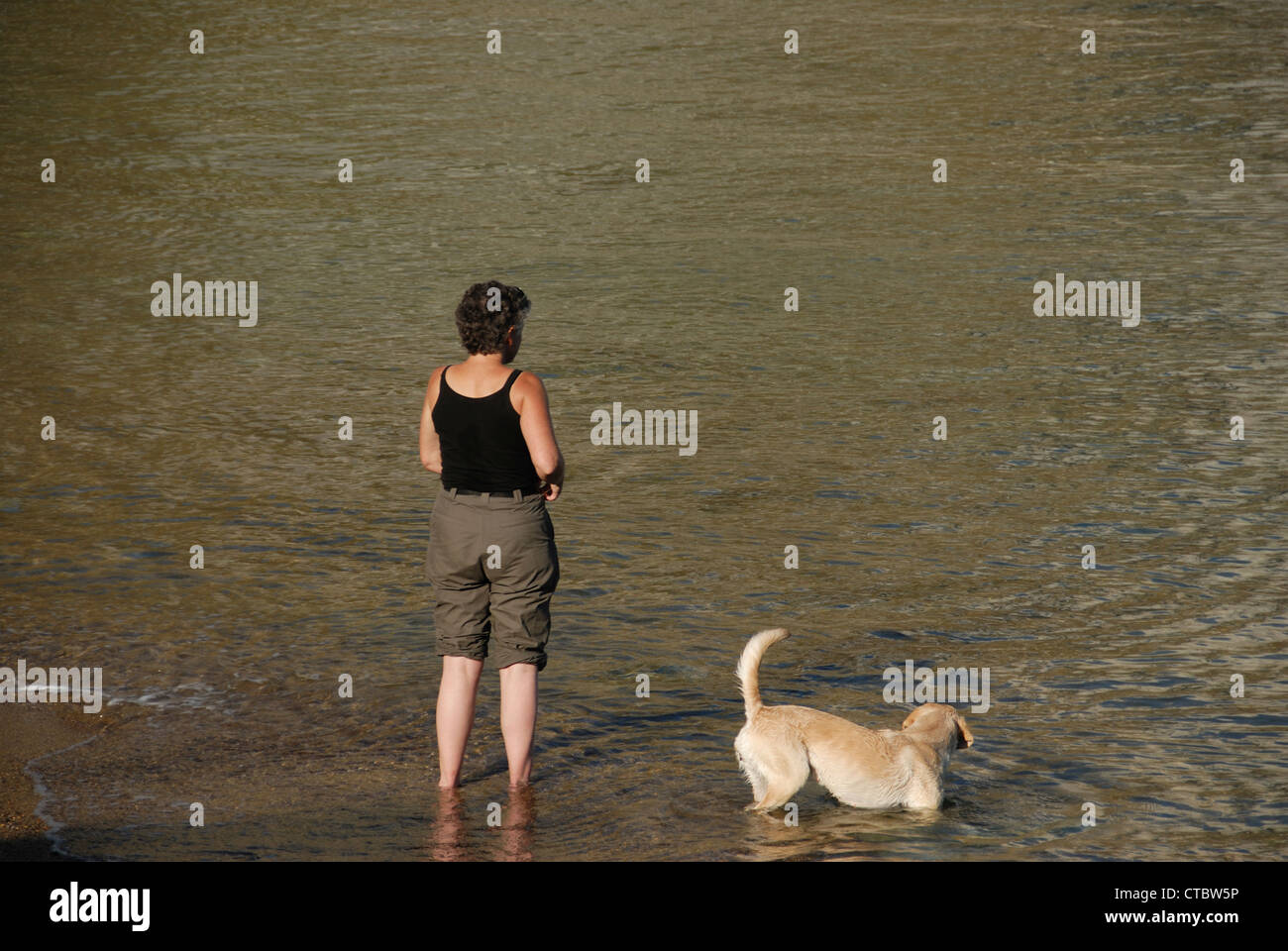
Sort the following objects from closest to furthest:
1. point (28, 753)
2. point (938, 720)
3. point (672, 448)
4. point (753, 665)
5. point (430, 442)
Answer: point (753, 665) < point (430, 442) < point (938, 720) < point (28, 753) < point (672, 448)

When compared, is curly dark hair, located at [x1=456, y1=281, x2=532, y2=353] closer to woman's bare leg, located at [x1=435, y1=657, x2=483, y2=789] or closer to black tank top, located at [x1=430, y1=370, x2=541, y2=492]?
black tank top, located at [x1=430, y1=370, x2=541, y2=492]

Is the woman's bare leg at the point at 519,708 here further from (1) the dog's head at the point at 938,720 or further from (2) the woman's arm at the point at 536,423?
(1) the dog's head at the point at 938,720

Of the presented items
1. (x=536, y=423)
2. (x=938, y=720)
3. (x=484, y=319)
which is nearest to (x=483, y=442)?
(x=536, y=423)

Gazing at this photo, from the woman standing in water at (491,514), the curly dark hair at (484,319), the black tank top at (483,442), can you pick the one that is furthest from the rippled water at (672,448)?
the curly dark hair at (484,319)

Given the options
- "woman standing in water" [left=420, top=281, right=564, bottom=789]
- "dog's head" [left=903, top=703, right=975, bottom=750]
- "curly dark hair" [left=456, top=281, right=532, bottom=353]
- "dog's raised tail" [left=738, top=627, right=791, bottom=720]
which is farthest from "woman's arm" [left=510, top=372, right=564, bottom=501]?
"dog's head" [left=903, top=703, right=975, bottom=750]

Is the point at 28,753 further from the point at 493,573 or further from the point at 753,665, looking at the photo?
the point at 753,665

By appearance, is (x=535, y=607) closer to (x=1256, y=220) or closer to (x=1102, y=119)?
(x=1256, y=220)

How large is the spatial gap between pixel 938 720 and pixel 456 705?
1.89 m

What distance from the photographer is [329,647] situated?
322 inches

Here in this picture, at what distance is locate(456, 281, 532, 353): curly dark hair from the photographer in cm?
604

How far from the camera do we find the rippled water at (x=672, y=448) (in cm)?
670

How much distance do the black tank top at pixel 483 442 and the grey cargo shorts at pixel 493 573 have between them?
0.20 ft

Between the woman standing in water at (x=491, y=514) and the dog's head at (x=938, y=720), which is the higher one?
the woman standing in water at (x=491, y=514)

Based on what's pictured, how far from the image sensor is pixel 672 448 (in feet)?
38.7
